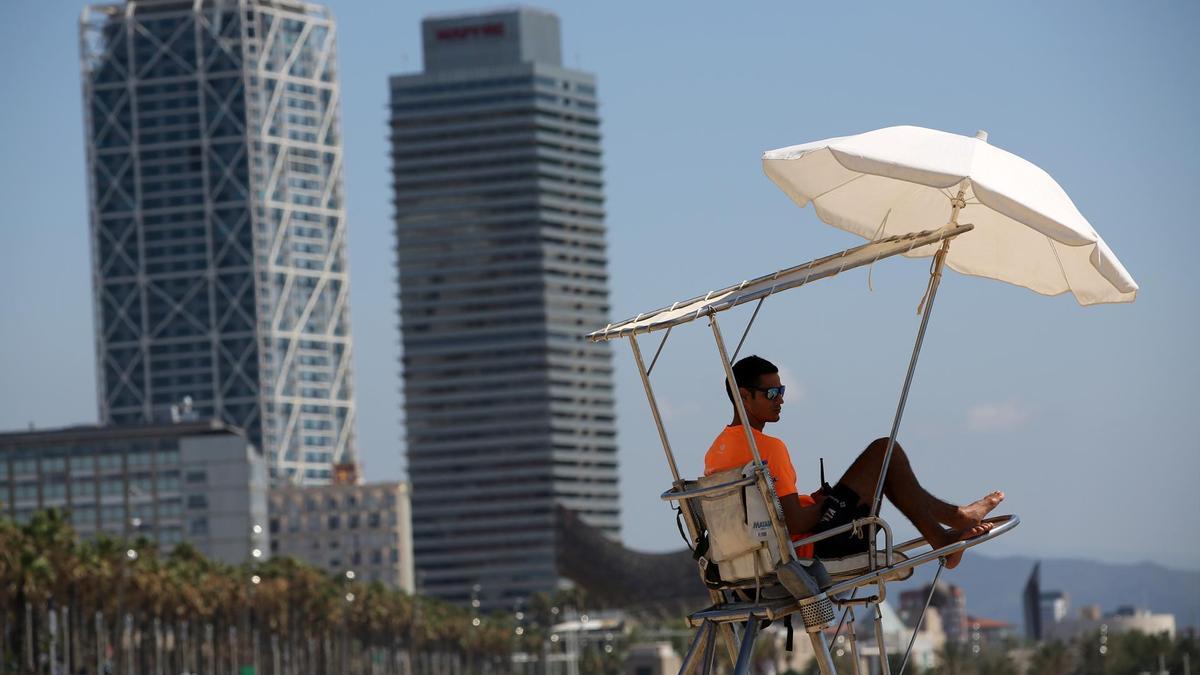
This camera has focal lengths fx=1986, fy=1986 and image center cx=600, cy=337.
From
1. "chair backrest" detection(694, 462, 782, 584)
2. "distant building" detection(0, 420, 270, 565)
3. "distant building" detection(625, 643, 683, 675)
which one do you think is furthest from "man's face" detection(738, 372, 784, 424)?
"distant building" detection(0, 420, 270, 565)

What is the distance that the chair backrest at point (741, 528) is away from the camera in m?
9.92

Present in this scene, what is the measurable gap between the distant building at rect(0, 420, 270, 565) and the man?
18417 centimetres

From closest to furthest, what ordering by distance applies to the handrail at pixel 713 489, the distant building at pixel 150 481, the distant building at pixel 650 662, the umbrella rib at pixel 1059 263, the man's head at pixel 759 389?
the handrail at pixel 713 489 → the man's head at pixel 759 389 → the umbrella rib at pixel 1059 263 → the distant building at pixel 650 662 → the distant building at pixel 150 481

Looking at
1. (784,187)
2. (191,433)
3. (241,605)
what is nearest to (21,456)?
(191,433)

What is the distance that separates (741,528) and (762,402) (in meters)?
0.70

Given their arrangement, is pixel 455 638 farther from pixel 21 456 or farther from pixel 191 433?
pixel 21 456

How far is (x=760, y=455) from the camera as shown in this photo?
10031 mm

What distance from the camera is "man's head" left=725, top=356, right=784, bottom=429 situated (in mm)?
10258

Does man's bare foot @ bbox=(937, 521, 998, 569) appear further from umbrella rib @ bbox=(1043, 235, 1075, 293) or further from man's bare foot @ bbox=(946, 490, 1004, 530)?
umbrella rib @ bbox=(1043, 235, 1075, 293)

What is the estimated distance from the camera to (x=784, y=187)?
37.4ft

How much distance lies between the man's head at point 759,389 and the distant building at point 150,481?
18418 cm

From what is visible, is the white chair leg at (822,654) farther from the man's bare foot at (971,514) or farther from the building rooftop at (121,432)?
the building rooftop at (121,432)

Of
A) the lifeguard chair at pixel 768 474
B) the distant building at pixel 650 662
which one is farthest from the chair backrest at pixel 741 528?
the distant building at pixel 650 662

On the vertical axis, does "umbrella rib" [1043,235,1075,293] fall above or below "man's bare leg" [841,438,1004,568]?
above
